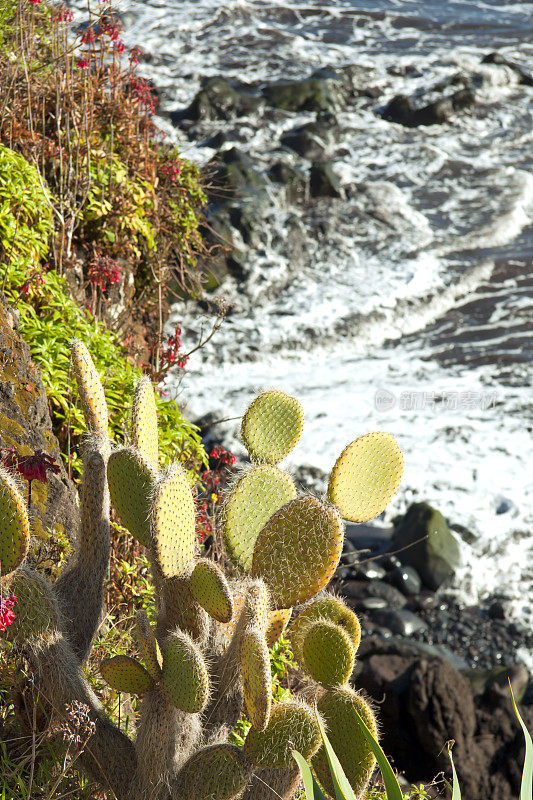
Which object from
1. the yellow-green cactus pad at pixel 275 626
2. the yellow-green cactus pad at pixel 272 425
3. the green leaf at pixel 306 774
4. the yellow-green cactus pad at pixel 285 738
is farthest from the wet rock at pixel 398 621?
the green leaf at pixel 306 774

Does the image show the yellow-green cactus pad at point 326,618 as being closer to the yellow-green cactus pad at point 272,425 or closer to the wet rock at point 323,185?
the yellow-green cactus pad at point 272,425

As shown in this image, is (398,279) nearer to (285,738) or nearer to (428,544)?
(428,544)

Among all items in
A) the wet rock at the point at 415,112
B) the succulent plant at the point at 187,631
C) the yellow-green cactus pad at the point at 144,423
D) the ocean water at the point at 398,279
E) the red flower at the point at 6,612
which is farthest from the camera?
the wet rock at the point at 415,112

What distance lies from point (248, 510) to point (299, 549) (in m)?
0.40

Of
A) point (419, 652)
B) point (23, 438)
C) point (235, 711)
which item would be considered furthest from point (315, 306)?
point (235, 711)

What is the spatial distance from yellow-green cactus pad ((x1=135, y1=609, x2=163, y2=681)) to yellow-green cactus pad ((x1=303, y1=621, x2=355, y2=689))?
393 millimetres

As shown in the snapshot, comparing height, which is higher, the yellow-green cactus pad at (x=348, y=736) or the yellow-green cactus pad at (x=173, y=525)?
the yellow-green cactus pad at (x=173, y=525)

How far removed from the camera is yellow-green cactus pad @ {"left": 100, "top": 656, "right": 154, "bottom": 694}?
6.29 feet

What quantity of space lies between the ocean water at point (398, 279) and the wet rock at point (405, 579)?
344mm

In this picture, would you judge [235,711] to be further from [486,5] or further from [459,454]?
[486,5]

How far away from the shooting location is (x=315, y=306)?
9906 mm

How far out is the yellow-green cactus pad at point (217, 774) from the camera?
6.12ft

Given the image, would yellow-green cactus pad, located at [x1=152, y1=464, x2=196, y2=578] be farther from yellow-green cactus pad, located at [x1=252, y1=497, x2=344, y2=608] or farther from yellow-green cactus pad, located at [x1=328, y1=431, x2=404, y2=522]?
yellow-green cactus pad, located at [x1=328, y1=431, x2=404, y2=522]

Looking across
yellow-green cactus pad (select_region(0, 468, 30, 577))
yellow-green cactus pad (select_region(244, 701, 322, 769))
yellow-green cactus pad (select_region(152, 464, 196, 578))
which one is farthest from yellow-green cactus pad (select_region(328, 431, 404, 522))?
yellow-green cactus pad (select_region(0, 468, 30, 577))
